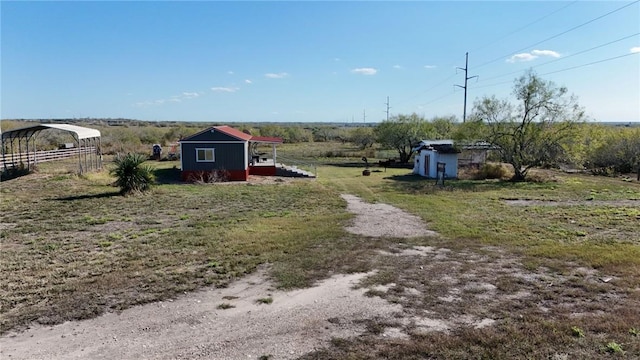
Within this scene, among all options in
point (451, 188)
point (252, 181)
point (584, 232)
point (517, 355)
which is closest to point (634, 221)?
point (584, 232)

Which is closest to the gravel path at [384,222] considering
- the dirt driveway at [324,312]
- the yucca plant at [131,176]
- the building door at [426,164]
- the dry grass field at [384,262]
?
Result: the dry grass field at [384,262]

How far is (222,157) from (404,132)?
2104cm

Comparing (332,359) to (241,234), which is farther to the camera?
(241,234)

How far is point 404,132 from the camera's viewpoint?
41188mm

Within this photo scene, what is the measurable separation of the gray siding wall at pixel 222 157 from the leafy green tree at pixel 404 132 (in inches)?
783

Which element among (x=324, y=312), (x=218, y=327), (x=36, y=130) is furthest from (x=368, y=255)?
(x=36, y=130)

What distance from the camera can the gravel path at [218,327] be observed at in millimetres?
5254

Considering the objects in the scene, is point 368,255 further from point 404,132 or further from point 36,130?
point 404,132

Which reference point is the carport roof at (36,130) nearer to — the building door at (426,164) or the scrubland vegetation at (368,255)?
the scrubland vegetation at (368,255)

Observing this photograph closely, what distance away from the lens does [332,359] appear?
5.03 metres

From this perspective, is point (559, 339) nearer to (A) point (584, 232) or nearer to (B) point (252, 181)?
(A) point (584, 232)

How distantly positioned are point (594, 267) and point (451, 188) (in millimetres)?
14687

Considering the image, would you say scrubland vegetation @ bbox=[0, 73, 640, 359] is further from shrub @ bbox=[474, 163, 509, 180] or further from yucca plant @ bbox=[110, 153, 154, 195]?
shrub @ bbox=[474, 163, 509, 180]

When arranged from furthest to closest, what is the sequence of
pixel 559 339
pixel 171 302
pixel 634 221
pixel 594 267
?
pixel 634 221 → pixel 594 267 → pixel 171 302 → pixel 559 339
